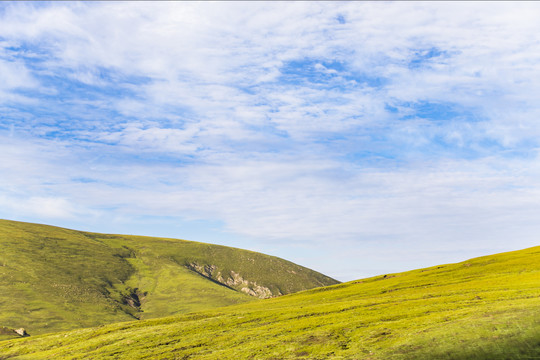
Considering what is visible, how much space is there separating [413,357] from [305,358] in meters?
13.8

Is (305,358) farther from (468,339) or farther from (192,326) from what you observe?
(192,326)

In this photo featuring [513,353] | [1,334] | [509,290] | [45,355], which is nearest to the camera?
[513,353]

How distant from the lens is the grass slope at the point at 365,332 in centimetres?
4312

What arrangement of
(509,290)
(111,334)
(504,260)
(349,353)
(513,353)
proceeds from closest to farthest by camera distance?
(513,353) < (349,353) < (509,290) < (111,334) < (504,260)

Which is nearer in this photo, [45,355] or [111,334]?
[45,355]

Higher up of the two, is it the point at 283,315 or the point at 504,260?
the point at 504,260

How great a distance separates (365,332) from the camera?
5512 cm

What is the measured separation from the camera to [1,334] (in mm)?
136250

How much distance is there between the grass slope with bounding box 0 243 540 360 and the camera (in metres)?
43.1

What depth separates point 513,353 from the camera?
38.9 metres

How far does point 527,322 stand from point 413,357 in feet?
44.9

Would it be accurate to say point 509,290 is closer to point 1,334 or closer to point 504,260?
point 504,260

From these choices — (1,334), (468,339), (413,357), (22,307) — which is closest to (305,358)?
(413,357)

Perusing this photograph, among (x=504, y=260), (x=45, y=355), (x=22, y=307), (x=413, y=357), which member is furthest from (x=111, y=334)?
(x=22, y=307)
